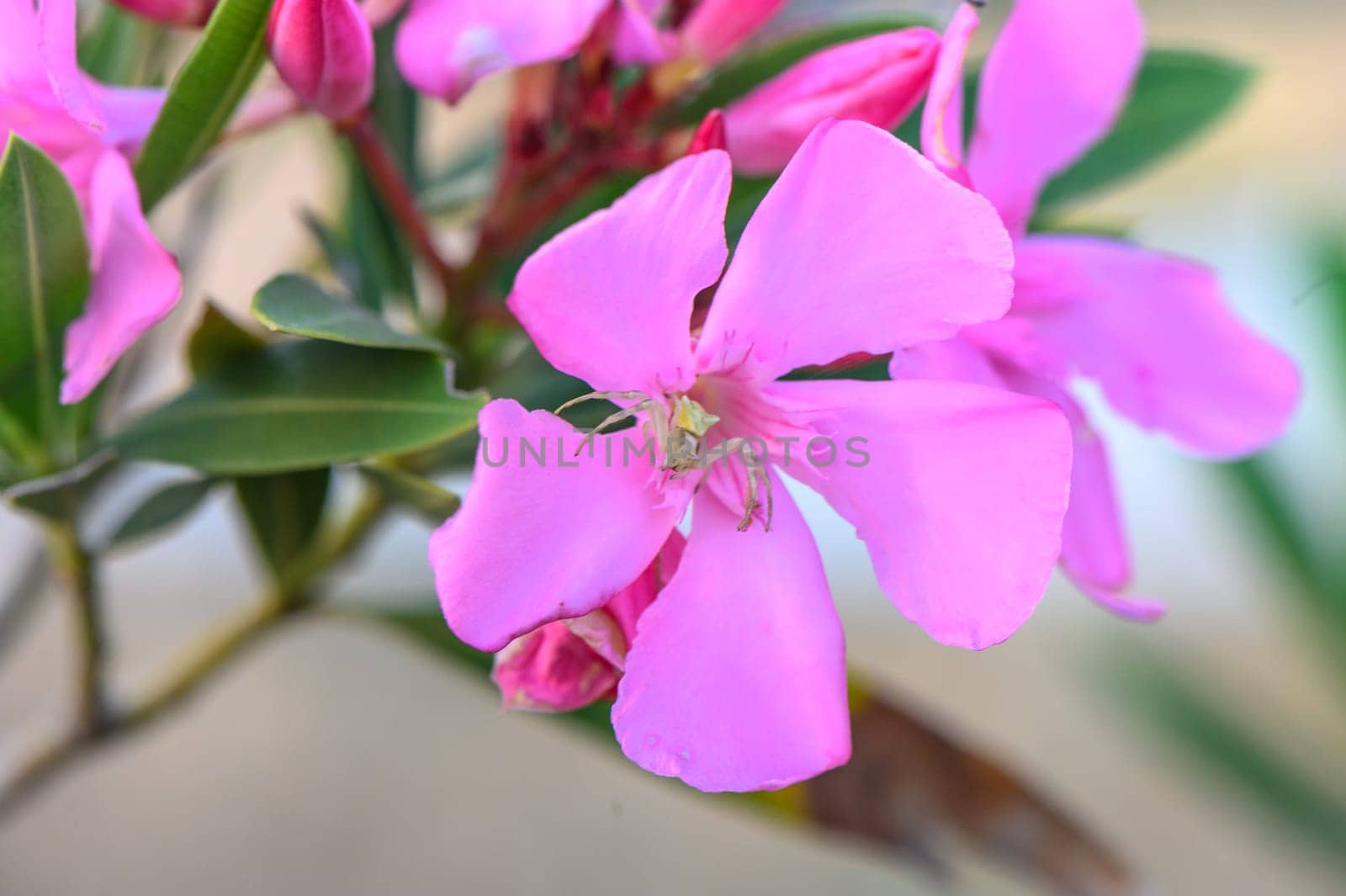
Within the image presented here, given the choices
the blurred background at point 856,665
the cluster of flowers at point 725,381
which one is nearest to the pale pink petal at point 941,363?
the cluster of flowers at point 725,381

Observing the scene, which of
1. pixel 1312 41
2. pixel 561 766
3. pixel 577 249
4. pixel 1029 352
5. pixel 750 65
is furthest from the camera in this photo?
pixel 1312 41

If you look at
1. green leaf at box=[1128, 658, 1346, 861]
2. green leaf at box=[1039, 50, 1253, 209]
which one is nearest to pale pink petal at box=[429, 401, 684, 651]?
green leaf at box=[1039, 50, 1253, 209]

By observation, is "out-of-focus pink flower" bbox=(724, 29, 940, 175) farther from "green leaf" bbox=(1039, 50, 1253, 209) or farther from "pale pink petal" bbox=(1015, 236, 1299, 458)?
"green leaf" bbox=(1039, 50, 1253, 209)

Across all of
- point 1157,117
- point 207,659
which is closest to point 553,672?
point 207,659

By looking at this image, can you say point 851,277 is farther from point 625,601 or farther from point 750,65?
point 750,65

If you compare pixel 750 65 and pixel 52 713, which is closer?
pixel 750 65

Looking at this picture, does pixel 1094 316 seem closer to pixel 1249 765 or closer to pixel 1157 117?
pixel 1157 117

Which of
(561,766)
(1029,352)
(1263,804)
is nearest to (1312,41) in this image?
(1263,804)
